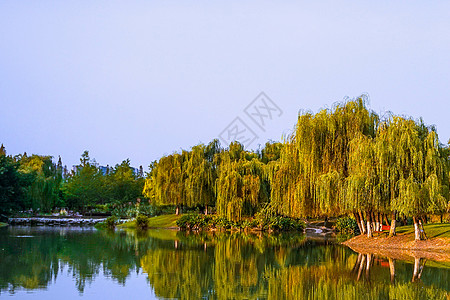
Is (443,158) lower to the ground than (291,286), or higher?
higher

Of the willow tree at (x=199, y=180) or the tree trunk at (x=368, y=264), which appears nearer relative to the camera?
the tree trunk at (x=368, y=264)

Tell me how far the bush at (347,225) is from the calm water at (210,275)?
12744 mm

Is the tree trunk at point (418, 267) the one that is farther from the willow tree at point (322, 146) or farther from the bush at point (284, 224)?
the bush at point (284, 224)

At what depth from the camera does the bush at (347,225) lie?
3409cm

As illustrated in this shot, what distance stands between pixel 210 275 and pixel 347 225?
21790mm

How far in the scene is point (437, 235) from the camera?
2286cm

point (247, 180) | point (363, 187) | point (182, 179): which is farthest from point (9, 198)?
point (363, 187)

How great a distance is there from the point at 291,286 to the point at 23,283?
6.30 m

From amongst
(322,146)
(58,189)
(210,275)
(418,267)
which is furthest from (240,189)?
(58,189)

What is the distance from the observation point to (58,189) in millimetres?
56250

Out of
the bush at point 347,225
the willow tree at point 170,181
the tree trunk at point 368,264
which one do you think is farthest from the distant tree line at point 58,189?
the tree trunk at point 368,264

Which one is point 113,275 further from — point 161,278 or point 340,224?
point 340,224

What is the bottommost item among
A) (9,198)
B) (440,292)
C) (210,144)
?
(440,292)

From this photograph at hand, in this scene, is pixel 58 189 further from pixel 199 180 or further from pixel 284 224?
pixel 284 224
